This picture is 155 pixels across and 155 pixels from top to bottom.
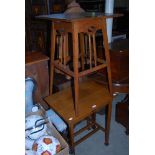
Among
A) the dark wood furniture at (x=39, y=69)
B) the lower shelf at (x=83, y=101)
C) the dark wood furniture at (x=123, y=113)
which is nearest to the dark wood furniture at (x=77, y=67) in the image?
the lower shelf at (x=83, y=101)

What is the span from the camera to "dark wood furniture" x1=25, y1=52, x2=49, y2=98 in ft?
5.62

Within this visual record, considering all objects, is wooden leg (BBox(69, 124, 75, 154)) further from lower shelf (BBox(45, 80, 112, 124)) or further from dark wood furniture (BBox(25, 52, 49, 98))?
dark wood furniture (BBox(25, 52, 49, 98))

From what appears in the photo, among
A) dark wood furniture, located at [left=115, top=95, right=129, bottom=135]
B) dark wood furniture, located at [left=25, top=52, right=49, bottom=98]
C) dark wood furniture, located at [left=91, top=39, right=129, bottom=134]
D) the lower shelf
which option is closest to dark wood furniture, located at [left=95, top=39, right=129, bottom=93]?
dark wood furniture, located at [left=91, top=39, right=129, bottom=134]

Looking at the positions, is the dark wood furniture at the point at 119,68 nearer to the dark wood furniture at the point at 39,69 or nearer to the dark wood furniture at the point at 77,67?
the dark wood furniture at the point at 77,67

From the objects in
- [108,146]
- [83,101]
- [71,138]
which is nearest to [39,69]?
[83,101]

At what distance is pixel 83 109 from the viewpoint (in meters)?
1.53

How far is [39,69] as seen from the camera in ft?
5.84

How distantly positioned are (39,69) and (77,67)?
0.51 metres
